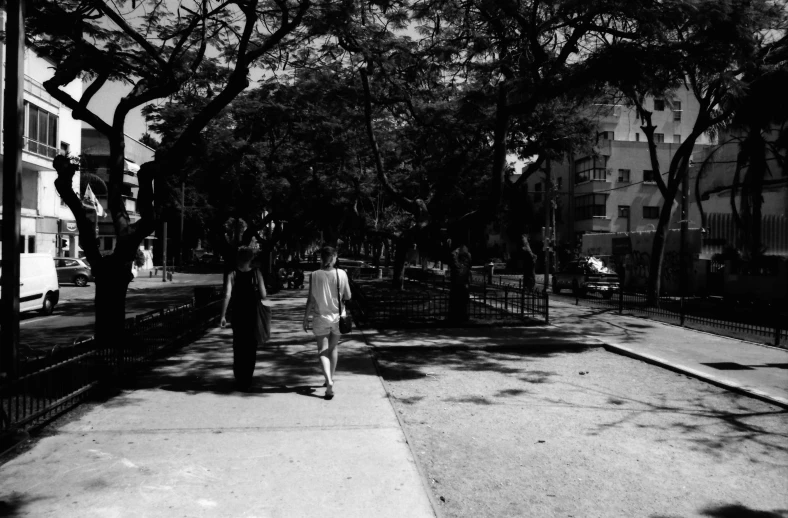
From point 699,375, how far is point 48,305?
17387mm

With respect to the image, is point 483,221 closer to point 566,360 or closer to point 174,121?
point 566,360

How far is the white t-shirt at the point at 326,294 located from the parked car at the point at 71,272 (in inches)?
1077

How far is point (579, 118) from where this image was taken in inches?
816

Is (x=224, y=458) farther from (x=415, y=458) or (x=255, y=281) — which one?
(x=255, y=281)

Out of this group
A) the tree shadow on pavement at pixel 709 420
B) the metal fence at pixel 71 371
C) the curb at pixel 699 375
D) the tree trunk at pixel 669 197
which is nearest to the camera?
the metal fence at pixel 71 371

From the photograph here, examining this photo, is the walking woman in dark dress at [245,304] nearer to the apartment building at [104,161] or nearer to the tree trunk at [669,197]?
the tree trunk at [669,197]

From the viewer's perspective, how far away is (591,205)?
4997 cm

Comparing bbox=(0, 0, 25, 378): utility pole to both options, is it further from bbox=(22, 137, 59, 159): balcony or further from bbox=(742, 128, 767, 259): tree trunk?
bbox=(22, 137, 59, 159): balcony

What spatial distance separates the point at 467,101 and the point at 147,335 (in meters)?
9.69

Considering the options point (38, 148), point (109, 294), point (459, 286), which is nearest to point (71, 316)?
point (109, 294)

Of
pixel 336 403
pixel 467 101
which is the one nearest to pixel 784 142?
pixel 467 101

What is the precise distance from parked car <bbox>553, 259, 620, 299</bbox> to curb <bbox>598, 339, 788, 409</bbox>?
14298 millimetres

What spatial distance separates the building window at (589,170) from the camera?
4862 cm

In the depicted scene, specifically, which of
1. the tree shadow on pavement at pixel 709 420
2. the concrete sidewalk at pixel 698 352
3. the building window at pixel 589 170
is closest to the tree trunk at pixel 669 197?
the concrete sidewalk at pixel 698 352
